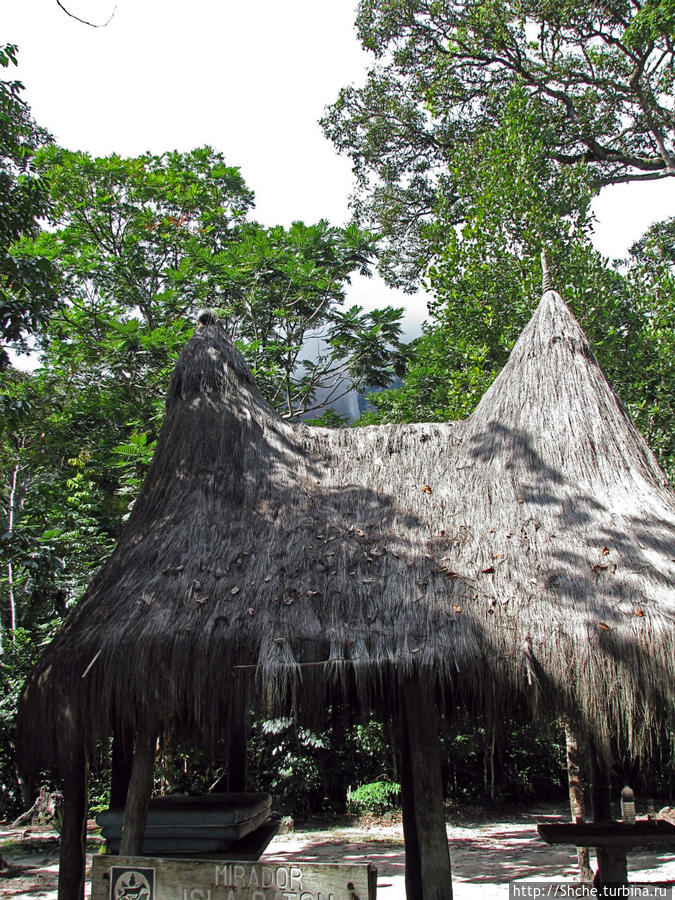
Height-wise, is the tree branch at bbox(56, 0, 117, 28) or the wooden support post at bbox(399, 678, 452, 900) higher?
the tree branch at bbox(56, 0, 117, 28)

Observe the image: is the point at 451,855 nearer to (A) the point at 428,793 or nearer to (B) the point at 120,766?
(B) the point at 120,766

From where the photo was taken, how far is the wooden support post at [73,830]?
3873 mm

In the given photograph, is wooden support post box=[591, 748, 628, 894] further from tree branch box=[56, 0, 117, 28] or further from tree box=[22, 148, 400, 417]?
tree box=[22, 148, 400, 417]

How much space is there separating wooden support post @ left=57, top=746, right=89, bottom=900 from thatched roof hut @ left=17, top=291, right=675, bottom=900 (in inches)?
13.6

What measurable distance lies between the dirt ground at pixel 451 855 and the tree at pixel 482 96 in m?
8.41

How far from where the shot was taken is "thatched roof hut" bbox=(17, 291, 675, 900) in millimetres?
3410

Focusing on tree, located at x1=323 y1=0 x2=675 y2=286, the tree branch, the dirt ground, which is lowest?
the dirt ground

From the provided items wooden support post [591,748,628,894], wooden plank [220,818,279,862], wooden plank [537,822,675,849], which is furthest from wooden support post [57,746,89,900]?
wooden support post [591,748,628,894]

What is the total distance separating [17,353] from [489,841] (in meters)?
10.9

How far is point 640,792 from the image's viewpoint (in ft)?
36.4

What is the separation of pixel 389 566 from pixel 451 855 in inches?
258

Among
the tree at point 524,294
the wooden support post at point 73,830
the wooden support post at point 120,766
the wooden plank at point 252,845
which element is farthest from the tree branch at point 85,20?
the tree at point 524,294

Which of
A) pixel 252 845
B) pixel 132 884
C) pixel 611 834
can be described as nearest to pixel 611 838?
pixel 611 834

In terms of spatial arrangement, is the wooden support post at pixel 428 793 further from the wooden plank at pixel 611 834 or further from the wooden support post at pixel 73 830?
the wooden support post at pixel 73 830
